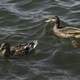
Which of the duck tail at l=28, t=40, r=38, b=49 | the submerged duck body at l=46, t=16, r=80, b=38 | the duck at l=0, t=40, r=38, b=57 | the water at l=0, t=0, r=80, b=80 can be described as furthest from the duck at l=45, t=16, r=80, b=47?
the duck at l=0, t=40, r=38, b=57

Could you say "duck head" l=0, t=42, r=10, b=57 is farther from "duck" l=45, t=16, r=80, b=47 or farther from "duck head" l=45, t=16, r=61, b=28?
"duck head" l=45, t=16, r=61, b=28

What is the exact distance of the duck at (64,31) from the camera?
10.9 metres

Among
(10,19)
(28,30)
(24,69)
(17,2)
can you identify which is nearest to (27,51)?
(24,69)

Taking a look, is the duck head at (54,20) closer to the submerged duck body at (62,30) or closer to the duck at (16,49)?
the submerged duck body at (62,30)

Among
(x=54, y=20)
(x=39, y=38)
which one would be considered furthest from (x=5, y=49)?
(x=54, y=20)

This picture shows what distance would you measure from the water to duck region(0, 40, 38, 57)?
190 millimetres

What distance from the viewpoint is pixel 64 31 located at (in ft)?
37.4

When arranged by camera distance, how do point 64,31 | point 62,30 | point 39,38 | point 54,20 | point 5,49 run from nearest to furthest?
point 5,49
point 39,38
point 64,31
point 62,30
point 54,20

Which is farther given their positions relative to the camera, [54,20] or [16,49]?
[54,20]

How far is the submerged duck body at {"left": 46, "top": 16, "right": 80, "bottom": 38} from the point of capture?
434 inches

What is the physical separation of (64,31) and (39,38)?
909mm

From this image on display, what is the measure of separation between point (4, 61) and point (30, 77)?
1.18m

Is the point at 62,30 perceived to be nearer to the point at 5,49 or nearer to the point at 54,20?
the point at 54,20

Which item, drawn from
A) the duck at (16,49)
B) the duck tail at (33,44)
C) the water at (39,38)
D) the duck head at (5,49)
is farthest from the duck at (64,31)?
A: the duck head at (5,49)
